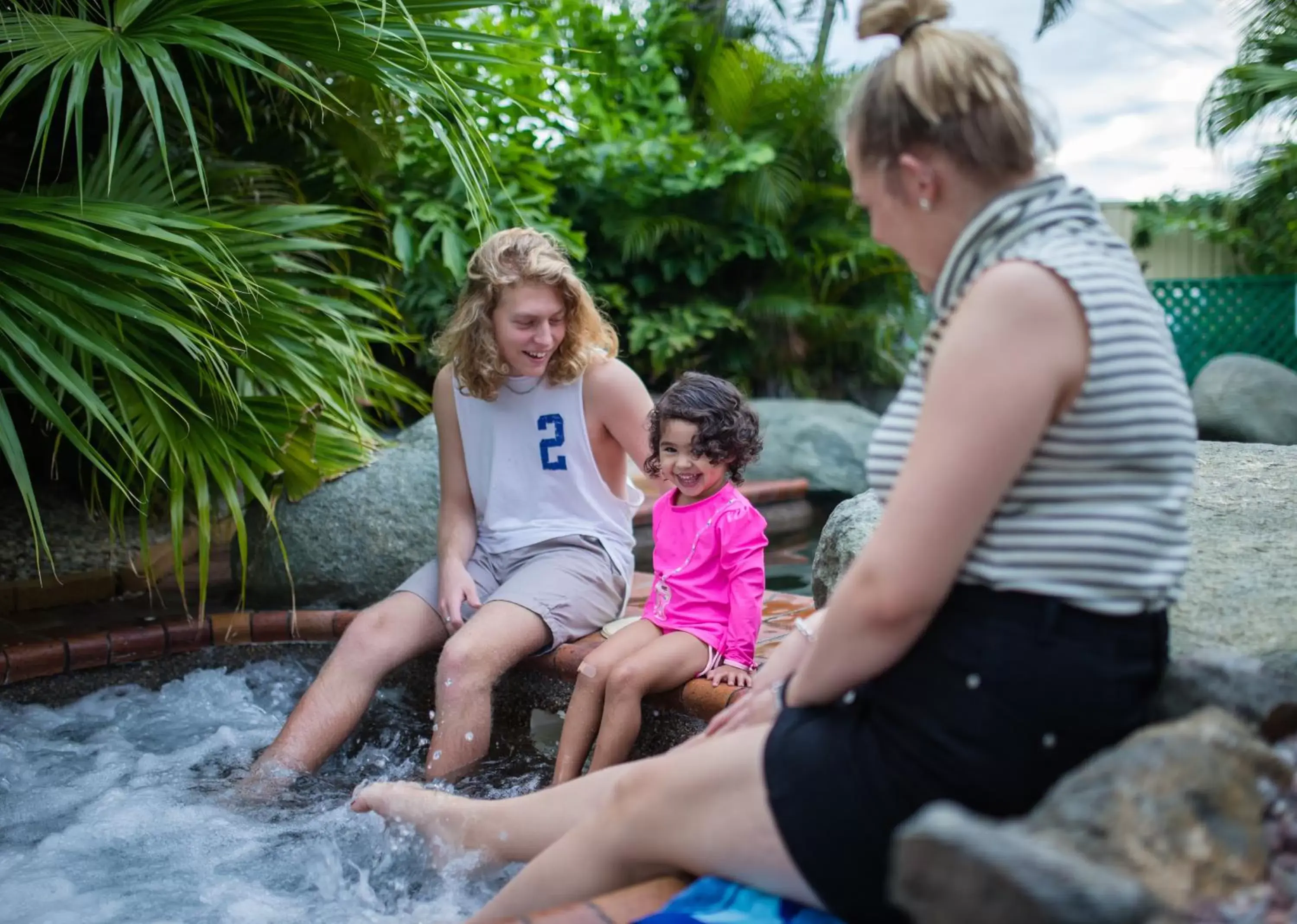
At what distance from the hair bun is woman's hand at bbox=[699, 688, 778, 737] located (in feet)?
3.17

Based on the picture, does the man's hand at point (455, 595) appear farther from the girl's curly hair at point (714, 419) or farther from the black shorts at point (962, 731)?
the black shorts at point (962, 731)

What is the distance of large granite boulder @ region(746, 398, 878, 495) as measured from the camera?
7.73 metres

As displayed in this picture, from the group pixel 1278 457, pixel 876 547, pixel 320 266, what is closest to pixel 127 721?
pixel 320 266

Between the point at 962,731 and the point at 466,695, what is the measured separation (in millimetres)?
1770

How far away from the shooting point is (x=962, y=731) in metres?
1.39

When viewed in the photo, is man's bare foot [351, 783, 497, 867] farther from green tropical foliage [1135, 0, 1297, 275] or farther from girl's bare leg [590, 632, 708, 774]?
green tropical foliage [1135, 0, 1297, 275]

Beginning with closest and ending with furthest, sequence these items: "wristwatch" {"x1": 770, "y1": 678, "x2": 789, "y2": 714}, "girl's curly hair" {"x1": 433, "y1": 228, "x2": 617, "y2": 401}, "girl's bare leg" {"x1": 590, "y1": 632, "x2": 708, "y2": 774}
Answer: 1. "wristwatch" {"x1": 770, "y1": 678, "x2": 789, "y2": 714}
2. "girl's bare leg" {"x1": 590, "y1": 632, "x2": 708, "y2": 774}
3. "girl's curly hair" {"x1": 433, "y1": 228, "x2": 617, "y2": 401}

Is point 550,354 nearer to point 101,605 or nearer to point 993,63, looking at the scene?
point 993,63

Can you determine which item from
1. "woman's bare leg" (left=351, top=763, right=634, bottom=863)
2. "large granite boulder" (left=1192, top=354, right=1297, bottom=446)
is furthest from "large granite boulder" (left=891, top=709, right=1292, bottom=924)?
"large granite boulder" (left=1192, top=354, right=1297, bottom=446)

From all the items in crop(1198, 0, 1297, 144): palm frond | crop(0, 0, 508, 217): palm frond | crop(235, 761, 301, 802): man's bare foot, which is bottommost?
crop(235, 761, 301, 802): man's bare foot

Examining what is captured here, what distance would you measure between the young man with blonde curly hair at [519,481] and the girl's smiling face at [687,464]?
351mm

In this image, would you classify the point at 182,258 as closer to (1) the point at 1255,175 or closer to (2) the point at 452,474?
(2) the point at 452,474

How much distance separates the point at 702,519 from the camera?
296cm

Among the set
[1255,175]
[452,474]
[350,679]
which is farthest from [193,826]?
[1255,175]
